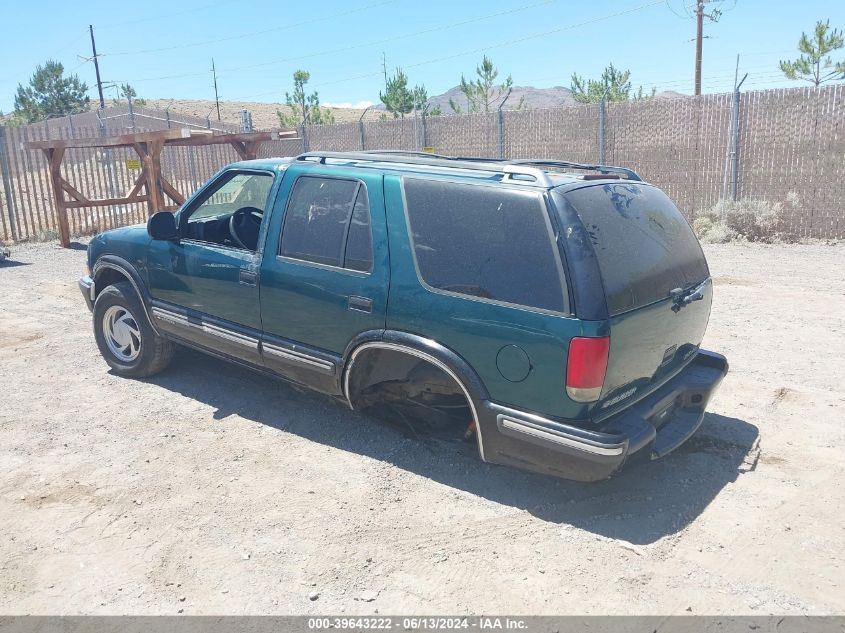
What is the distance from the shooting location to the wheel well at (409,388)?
386 centimetres

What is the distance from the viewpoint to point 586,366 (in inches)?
125

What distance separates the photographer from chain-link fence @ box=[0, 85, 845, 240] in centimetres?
1166

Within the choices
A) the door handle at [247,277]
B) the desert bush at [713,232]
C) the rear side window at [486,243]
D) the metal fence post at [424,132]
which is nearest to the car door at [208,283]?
the door handle at [247,277]

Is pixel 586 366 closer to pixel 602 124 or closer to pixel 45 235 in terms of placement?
pixel 602 124

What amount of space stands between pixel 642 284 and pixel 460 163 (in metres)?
1.33

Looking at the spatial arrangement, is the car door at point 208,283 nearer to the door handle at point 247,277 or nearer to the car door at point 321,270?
the door handle at point 247,277

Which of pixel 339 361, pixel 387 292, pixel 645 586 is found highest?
pixel 387 292

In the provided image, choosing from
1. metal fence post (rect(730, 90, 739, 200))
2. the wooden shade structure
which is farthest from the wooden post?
metal fence post (rect(730, 90, 739, 200))

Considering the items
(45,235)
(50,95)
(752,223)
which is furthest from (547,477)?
(50,95)

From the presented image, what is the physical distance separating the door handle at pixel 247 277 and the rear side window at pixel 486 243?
1249mm

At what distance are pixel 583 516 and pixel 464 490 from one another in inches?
27.0

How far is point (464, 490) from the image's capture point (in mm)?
3898

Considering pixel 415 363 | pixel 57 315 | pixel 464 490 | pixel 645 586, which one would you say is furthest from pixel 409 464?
pixel 57 315
